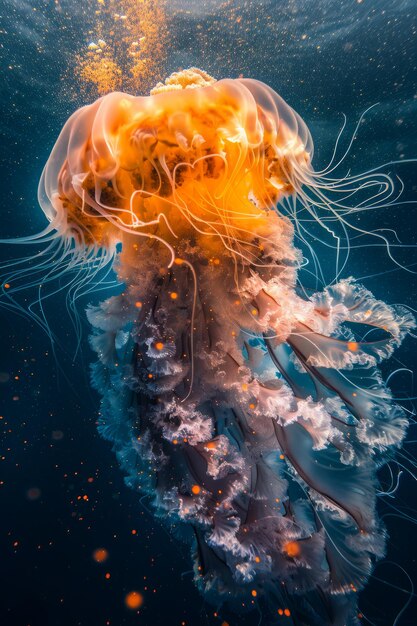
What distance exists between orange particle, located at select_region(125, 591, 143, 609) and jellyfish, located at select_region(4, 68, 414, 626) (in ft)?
20.6

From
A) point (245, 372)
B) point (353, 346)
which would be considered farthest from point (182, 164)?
point (353, 346)

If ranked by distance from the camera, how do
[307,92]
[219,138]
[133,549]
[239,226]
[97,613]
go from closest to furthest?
[219,138], [239,226], [307,92], [97,613], [133,549]

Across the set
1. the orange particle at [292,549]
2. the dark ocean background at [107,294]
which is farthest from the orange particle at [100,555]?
the orange particle at [292,549]

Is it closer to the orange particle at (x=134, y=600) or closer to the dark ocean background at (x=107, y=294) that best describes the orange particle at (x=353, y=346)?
the dark ocean background at (x=107, y=294)

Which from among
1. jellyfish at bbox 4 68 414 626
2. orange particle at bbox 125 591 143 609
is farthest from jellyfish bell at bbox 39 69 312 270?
orange particle at bbox 125 591 143 609

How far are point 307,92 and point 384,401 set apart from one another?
491 cm

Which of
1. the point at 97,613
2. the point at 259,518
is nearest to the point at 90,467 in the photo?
the point at 97,613

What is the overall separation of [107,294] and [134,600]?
21.3 feet

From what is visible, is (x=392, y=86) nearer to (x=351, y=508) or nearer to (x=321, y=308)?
(x=321, y=308)

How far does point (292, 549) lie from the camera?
8.46ft

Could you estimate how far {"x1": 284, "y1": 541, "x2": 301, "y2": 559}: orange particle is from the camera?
2564 millimetres

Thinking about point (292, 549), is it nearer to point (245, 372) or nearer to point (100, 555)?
point (245, 372)

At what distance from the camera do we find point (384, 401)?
2633 mm

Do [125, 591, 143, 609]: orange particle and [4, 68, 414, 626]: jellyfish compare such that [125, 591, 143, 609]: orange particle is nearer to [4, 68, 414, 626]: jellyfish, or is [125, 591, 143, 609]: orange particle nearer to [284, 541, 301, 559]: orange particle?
[4, 68, 414, 626]: jellyfish
